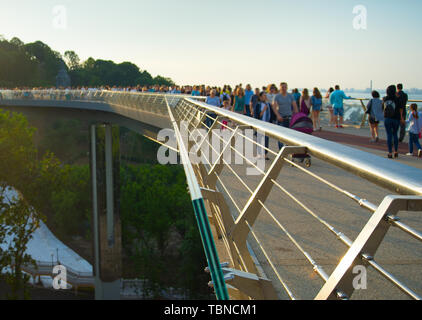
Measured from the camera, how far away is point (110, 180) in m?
13.1

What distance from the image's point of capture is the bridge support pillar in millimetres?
12914

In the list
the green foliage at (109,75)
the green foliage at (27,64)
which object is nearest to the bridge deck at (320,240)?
the green foliage at (27,64)

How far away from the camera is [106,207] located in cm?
1326

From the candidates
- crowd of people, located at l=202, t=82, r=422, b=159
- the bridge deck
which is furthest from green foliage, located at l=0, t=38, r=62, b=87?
the bridge deck

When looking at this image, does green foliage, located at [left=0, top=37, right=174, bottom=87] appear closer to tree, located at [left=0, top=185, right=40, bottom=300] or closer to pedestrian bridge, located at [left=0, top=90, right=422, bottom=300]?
tree, located at [left=0, top=185, right=40, bottom=300]

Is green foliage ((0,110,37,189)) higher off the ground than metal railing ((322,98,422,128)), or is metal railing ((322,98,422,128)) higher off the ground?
metal railing ((322,98,422,128))

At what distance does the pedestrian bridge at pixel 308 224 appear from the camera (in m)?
1.39

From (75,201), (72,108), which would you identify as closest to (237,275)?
(75,201)

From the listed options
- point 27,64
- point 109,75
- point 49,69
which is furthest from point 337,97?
point 109,75

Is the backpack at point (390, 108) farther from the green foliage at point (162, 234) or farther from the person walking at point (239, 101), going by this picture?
the green foliage at point (162, 234)

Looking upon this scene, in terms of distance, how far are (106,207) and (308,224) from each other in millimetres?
9243

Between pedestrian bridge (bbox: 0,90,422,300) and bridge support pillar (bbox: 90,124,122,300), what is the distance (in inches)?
196

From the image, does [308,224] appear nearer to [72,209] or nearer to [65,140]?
[72,209]

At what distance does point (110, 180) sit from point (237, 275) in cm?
1108
